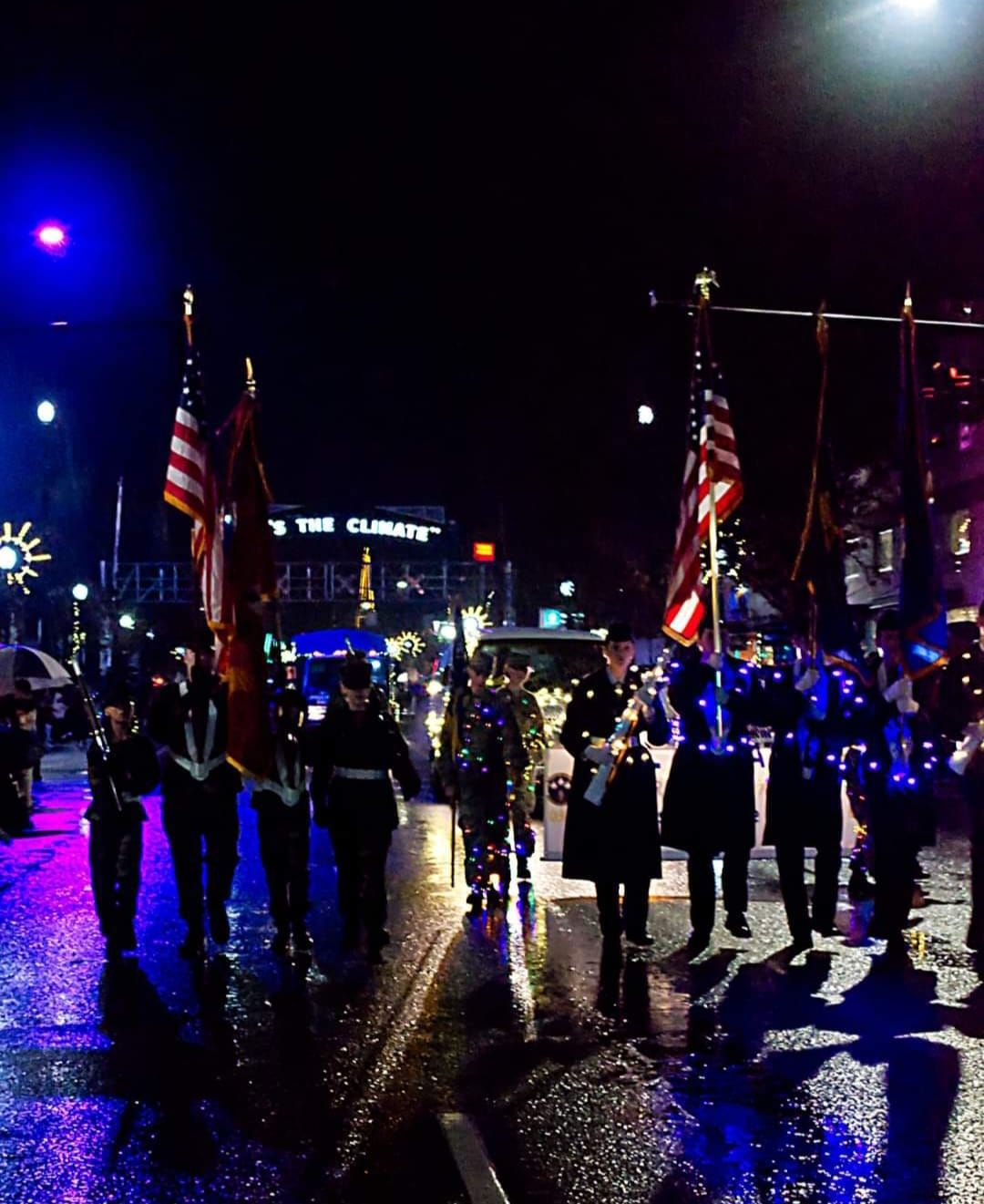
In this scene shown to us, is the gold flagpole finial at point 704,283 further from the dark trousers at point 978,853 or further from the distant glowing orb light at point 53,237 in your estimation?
→ the distant glowing orb light at point 53,237

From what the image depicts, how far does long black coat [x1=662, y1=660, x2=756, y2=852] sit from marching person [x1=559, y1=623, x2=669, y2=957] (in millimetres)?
336

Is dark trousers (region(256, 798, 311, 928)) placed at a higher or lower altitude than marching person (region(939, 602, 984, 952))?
lower

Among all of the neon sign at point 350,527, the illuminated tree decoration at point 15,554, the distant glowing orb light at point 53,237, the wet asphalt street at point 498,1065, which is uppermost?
the neon sign at point 350,527

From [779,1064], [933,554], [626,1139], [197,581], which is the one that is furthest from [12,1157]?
[933,554]

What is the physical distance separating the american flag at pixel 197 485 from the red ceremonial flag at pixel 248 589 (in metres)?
0.32

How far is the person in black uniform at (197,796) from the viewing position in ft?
31.7

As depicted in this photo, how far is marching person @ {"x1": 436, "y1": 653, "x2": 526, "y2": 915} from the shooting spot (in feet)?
37.6

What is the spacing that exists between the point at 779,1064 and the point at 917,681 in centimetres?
371

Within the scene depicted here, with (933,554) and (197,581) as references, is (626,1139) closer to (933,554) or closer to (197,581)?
(933,554)

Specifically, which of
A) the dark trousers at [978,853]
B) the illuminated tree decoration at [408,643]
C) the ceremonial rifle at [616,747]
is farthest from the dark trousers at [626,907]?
the illuminated tree decoration at [408,643]

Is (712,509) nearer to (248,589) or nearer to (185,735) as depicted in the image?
(248,589)

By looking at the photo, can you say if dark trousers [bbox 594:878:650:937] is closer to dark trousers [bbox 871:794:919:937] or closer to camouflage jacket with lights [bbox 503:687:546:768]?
dark trousers [bbox 871:794:919:937]

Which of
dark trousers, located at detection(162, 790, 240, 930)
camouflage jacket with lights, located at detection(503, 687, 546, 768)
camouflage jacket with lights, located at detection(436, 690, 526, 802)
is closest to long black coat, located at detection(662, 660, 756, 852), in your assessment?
camouflage jacket with lights, located at detection(436, 690, 526, 802)

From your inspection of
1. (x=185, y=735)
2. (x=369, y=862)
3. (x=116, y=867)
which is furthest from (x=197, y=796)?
(x=369, y=862)
